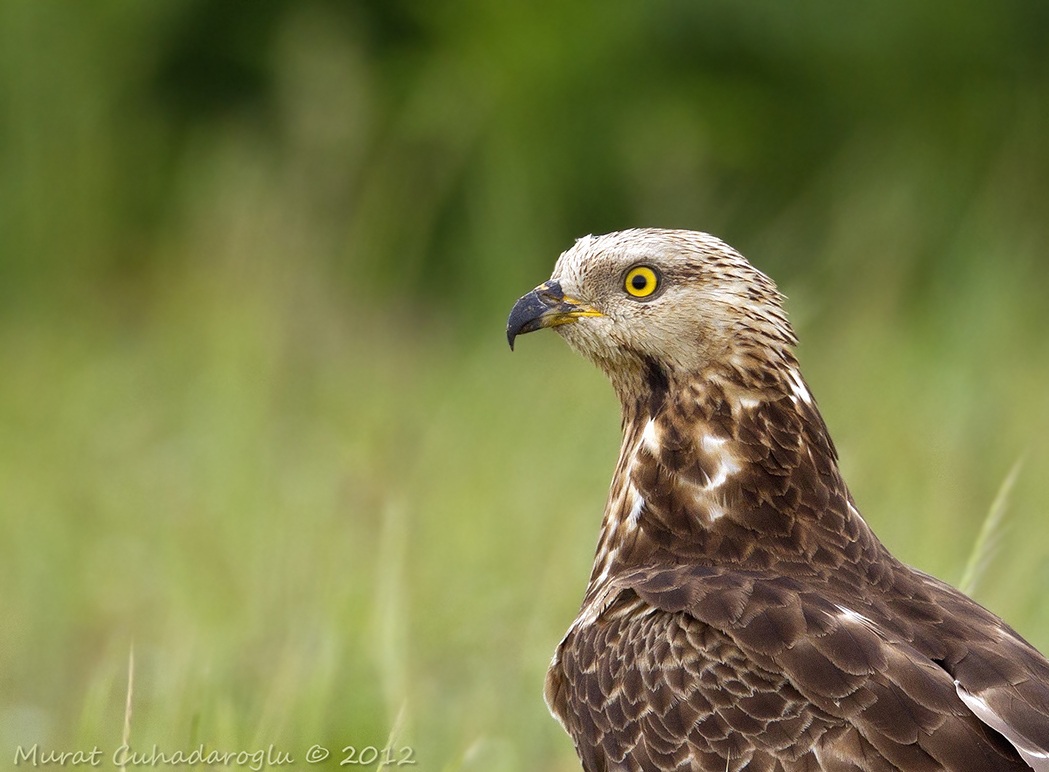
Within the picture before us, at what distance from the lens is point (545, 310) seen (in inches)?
183

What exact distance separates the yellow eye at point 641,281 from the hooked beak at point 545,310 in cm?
14

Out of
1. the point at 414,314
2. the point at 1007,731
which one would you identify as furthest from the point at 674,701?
the point at 414,314

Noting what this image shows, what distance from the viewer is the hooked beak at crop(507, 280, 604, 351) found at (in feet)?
15.2

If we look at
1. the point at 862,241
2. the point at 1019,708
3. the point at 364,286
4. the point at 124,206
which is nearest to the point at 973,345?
the point at 862,241

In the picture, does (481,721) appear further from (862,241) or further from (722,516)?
(862,241)

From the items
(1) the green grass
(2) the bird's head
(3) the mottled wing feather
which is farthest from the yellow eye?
(1) the green grass

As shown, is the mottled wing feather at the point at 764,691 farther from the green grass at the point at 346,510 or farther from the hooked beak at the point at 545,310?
the hooked beak at the point at 545,310

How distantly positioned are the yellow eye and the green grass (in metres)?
1.04

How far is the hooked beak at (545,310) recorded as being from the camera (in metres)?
4.64

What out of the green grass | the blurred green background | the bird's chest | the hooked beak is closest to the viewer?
the bird's chest

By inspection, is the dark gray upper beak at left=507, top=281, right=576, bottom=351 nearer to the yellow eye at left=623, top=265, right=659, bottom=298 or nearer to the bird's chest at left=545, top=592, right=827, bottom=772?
the yellow eye at left=623, top=265, right=659, bottom=298

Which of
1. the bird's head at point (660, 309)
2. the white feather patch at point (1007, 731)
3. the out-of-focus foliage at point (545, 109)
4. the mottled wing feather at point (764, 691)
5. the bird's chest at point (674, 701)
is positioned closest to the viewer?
the white feather patch at point (1007, 731)

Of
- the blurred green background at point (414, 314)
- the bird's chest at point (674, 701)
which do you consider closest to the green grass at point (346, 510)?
the blurred green background at point (414, 314)

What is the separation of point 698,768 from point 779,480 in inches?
37.4
